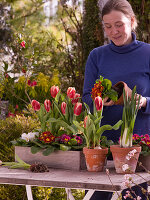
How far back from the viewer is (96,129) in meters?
1.93

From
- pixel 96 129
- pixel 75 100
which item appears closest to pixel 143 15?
pixel 75 100

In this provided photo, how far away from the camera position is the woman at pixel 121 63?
222cm

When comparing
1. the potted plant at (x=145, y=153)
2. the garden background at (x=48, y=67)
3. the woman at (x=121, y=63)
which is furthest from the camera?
the garden background at (x=48, y=67)

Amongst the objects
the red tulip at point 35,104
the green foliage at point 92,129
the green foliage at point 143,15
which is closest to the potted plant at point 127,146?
the green foliage at point 92,129

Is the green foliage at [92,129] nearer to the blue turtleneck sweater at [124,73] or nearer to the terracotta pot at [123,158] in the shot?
the terracotta pot at [123,158]

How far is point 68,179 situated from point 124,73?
847mm

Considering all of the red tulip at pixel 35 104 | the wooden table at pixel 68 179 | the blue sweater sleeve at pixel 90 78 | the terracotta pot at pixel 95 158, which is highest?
the blue sweater sleeve at pixel 90 78

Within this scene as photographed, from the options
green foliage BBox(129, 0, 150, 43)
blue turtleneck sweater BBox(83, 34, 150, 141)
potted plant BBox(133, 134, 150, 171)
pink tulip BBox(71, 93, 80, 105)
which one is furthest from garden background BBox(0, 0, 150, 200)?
potted plant BBox(133, 134, 150, 171)

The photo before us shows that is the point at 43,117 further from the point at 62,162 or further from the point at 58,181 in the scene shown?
the point at 58,181

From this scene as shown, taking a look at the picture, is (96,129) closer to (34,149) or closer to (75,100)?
(75,100)

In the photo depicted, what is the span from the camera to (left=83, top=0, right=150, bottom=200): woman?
7.29 feet

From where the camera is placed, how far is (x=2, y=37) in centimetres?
1173

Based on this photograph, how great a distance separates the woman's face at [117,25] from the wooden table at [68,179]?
32.0 inches

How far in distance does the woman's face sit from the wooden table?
813 millimetres
